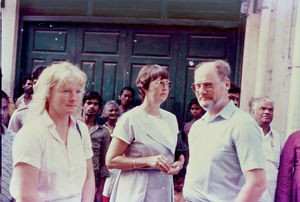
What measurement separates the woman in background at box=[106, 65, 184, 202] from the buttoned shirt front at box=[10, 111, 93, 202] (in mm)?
610

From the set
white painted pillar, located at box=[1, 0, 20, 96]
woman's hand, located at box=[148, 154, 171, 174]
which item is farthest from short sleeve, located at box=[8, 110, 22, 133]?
white painted pillar, located at box=[1, 0, 20, 96]

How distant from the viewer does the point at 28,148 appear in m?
1.99

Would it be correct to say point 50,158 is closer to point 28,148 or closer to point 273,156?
point 28,148

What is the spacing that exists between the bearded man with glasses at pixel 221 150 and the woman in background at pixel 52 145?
0.62 m

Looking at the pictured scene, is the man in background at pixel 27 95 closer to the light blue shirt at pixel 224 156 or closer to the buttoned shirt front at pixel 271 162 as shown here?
the buttoned shirt front at pixel 271 162

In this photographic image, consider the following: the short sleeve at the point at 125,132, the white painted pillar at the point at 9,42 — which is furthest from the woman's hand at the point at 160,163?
the white painted pillar at the point at 9,42

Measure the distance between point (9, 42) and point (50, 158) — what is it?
428 cm

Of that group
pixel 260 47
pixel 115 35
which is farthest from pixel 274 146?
pixel 115 35

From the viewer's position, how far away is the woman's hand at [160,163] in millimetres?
2691

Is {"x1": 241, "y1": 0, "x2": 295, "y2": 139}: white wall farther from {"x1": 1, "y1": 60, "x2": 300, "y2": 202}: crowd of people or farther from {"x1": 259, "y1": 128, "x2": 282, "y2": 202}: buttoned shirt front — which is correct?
{"x1": 1, "y1": 60, "x2": 300, "y2": 202}: crowd of people

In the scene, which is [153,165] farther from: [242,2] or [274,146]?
[242,2]

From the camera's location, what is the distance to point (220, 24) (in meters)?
5.59

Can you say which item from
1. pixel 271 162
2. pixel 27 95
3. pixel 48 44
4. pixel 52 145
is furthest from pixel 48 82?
pixel 48 44

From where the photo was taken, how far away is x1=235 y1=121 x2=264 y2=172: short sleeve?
216 cm
